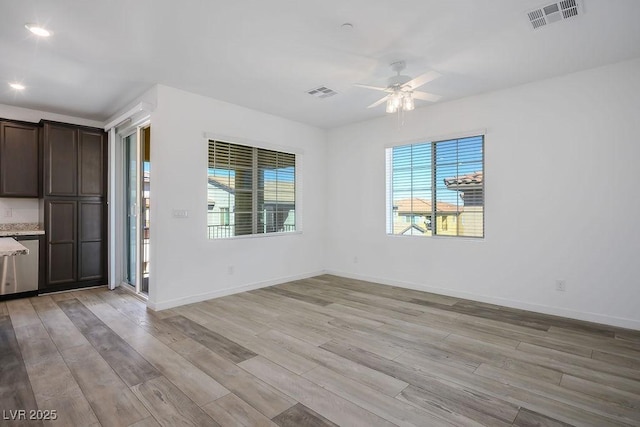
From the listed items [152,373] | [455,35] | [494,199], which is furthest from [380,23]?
[152,373]

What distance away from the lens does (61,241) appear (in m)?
4.86

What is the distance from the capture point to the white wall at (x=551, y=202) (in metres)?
3.45

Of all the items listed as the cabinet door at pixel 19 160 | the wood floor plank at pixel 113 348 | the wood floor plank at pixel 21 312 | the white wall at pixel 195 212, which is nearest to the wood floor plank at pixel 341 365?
the wood floor plank at pixel 113 348

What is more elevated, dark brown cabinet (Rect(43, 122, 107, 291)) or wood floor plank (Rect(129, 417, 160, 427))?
dark brown cabinet (Rect(43, 122, 107, 291))

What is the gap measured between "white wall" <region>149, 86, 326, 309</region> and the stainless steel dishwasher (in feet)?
6.59

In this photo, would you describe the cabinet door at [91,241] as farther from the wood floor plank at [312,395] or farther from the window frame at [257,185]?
the wood floor plank at [312,395]

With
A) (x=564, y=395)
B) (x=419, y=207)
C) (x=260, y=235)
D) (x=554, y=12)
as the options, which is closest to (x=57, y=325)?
(x=260, y=235)

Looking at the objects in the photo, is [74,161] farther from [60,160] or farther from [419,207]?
[419,207]

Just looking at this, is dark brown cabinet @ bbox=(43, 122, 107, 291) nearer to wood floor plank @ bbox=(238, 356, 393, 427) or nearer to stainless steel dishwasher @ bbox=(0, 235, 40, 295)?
stainless steel dishwasher @ bbox=(0, 235, 40, 295)

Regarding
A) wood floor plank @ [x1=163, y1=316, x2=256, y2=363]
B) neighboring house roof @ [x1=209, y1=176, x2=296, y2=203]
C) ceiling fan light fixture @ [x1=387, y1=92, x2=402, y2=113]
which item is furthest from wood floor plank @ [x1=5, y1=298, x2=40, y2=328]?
ceiling fan light fixture @ [x1=387, y1=92, x2=402, y2=113]

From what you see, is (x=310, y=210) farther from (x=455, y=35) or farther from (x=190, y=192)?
(x=455, y=35)

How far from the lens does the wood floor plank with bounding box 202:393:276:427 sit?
6.24ft

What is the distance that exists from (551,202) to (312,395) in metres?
3.57

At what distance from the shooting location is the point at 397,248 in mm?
5250
